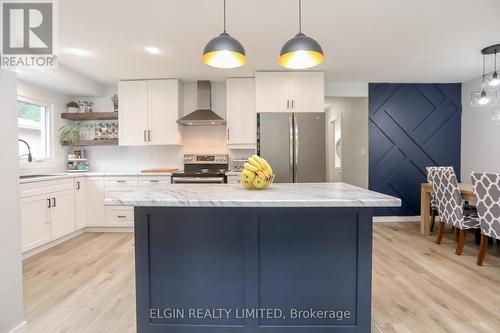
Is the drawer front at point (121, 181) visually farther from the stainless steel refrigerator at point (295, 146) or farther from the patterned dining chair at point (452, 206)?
the patterned dining chair at point (452, 206)

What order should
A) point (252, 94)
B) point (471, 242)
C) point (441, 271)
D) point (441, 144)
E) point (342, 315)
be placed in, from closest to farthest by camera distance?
1. point (342, 315)
2. point (441, 271)
3. point (471, 242)
4. point (252, 94)
5. point (441, 144)

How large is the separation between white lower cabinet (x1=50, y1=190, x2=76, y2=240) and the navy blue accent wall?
4744mm

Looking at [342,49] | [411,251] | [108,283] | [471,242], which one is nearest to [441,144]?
[471,242]

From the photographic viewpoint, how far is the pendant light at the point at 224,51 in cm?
170

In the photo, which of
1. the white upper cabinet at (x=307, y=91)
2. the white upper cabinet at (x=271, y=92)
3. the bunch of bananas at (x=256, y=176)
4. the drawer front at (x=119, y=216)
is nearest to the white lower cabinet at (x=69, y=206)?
the drawer front at (x=119, y=216)

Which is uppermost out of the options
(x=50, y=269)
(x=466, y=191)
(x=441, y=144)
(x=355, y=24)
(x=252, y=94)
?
(x=355, y=24)

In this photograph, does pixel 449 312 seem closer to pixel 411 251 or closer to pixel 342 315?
pixel 342 315

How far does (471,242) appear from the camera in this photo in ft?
11.8

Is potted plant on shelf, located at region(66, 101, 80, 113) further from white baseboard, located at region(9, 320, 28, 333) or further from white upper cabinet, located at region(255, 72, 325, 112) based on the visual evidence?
white baseboard, located at region(9, 320, 28, 333)

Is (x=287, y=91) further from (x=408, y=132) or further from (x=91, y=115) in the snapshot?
(x=91, y=115)

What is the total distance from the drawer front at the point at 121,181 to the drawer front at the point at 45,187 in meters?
0.47

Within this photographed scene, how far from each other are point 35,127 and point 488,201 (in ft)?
19.1

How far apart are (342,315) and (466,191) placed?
7.81 feet

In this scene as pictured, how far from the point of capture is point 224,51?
1.72 meters
